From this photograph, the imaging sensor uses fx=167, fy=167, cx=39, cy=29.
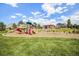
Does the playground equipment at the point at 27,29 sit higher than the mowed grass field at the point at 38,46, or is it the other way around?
Answer: the playground equipment at the point at 27,29

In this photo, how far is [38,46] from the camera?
1.62m

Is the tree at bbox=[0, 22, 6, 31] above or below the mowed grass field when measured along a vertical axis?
above

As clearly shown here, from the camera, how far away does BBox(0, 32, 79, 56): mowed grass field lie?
5.25 ft

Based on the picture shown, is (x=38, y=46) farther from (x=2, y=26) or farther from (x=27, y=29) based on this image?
(x=2, y=26)

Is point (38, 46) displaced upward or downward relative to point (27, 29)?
downward

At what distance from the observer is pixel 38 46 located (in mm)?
1620

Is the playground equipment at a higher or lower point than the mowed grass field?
higher

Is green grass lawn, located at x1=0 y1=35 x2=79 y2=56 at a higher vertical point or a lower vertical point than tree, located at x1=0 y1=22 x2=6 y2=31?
lower

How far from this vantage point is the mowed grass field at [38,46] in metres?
1.60

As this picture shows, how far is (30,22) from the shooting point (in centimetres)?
164

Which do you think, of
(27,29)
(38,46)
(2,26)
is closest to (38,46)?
(38,46)

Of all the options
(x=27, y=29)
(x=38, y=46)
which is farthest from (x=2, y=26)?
(x=38, y=46)

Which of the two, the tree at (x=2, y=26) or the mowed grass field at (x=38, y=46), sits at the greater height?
the tree at (x=2, y=26)

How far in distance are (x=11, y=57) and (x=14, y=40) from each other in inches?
6.6
